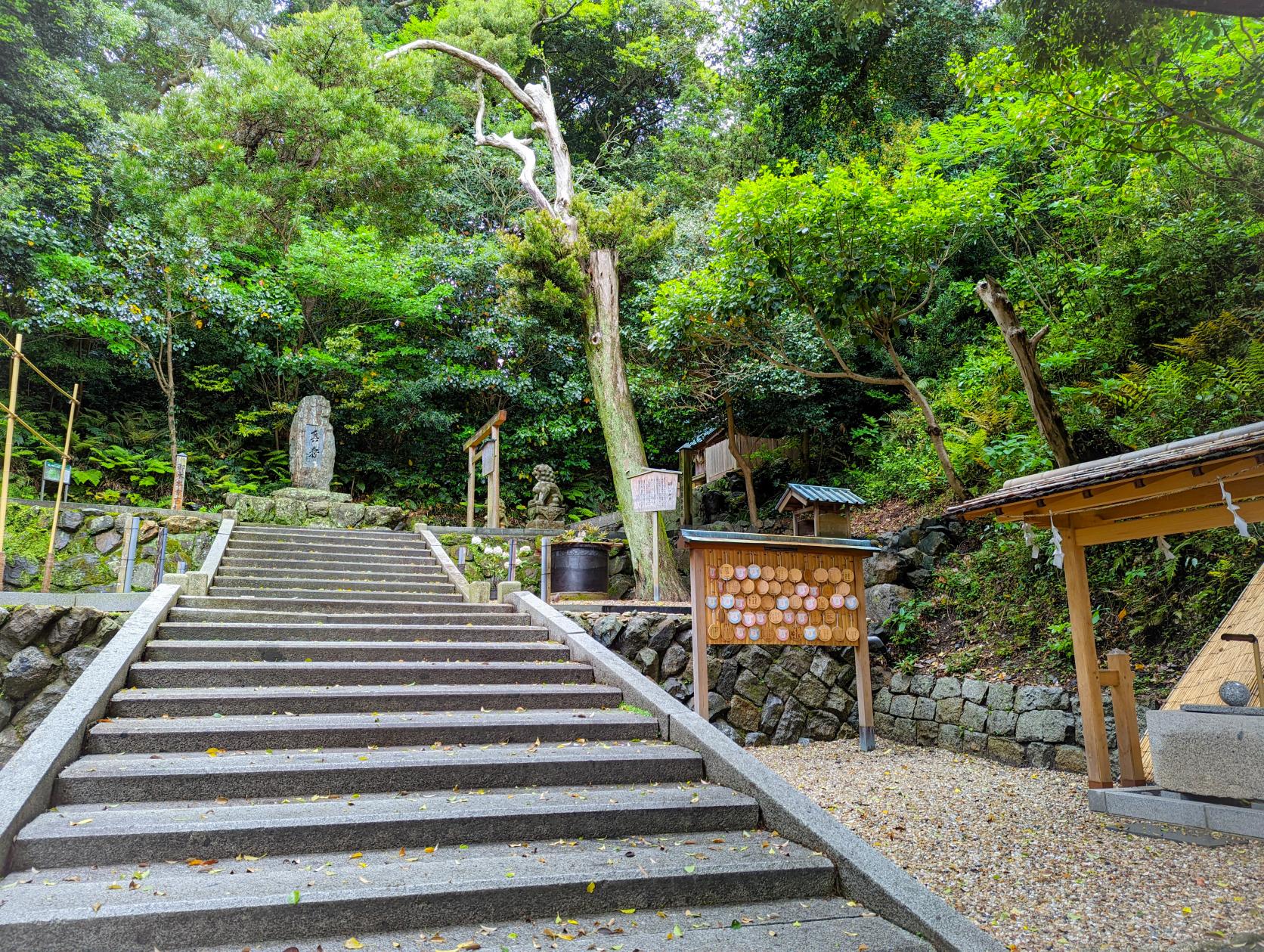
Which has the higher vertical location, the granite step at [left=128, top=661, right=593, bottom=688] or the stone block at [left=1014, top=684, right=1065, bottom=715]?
the granite step at [left=128, top=661, right=593, bottom=688]

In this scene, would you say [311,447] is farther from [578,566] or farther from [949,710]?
[949,710]

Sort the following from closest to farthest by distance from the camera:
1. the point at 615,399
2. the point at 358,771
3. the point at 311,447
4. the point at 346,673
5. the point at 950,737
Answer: the point at 358,771
the point at 346,673
the point at 950,737
the point at 615,399
the point at 311,447

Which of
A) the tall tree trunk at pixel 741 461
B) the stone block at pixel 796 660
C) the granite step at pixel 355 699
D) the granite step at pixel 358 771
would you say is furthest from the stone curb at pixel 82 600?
the tall tree trunk at pixel 741 461

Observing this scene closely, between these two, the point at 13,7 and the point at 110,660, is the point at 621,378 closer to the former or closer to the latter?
the point at 110,660

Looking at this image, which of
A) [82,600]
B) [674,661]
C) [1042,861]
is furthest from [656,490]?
[82,600]

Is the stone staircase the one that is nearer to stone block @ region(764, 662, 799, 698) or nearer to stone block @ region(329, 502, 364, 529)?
stone block @ region(764, 662, 799, 698)

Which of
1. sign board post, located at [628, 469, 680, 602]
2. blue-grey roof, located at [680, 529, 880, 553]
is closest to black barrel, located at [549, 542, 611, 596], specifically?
sign board post, located at [628, 469, 680, 602]

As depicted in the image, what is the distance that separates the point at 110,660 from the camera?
4480 mm

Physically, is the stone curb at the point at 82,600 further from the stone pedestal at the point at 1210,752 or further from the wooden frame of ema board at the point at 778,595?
the stone pedestal at the point at 1210,752

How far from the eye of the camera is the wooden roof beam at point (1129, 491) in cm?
433

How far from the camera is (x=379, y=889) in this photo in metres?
2.75

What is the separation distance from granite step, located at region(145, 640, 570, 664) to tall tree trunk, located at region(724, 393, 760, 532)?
7.11 m

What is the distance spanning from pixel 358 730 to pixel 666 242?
900 centimetres

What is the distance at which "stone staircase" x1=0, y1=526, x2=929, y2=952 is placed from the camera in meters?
2.66
